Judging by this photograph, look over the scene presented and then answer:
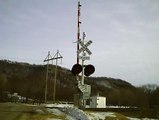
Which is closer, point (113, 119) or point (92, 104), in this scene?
point (113, 119)

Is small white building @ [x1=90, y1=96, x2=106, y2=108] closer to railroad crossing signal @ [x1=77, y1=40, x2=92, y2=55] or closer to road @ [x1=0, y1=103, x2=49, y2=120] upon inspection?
road @ [x1=0, y1=103, x2=49, y2=120]

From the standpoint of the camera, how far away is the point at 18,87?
134m

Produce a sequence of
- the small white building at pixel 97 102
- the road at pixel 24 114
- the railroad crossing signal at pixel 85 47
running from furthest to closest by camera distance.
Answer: the small white building at pixel 97 102, the railroad crossing signal at pixel 85 47, the road at pixel 24 114

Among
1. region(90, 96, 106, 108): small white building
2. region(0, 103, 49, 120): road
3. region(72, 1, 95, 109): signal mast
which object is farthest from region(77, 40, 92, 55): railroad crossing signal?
region(90, 96, 106, 108): small white building

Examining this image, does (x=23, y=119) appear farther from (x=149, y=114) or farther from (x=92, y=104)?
(x=92, y=104)

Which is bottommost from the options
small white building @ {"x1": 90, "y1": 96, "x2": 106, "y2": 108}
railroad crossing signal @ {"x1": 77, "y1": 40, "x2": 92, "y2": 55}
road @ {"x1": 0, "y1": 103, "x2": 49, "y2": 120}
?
road @ {"x1": 0, "y1": 103, "x2": 49, "y2": 120}

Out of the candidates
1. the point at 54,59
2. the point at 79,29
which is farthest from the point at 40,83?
the point at 79,29

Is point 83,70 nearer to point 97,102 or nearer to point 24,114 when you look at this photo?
point 24,114

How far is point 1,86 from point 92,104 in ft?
209

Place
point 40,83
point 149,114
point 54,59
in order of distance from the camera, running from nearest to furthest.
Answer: point 149,114, point 54,59, point 40,83

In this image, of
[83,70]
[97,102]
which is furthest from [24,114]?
[97,102]

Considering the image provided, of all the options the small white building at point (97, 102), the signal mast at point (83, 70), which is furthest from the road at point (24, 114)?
the small white building at point (97, 102)

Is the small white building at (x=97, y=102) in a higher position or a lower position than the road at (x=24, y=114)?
higher

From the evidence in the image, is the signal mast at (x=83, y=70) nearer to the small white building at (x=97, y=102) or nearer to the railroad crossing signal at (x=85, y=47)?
the railroad crossing signal at (x=85, y=47)
